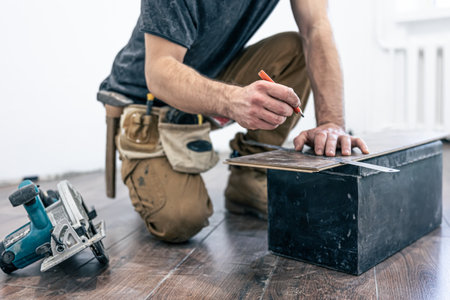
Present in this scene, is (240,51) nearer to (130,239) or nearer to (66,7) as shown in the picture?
(130,239)

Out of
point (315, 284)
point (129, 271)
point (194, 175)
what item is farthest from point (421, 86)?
point (129, 271)

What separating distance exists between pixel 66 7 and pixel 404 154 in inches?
68.9

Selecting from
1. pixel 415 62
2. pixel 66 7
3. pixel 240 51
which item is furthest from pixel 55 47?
pixel 415 62

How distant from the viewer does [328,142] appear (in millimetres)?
958

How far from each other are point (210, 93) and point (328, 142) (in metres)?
0.29

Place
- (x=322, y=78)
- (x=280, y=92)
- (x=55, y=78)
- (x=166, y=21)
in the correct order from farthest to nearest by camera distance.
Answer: (x=55, y=78) → (x=322, y=78) → (x=166, y=21) → (x=280, y=92)

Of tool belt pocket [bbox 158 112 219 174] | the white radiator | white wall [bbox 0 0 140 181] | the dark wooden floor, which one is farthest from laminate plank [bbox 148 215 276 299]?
the white radiator

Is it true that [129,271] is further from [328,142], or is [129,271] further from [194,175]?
[328,142]

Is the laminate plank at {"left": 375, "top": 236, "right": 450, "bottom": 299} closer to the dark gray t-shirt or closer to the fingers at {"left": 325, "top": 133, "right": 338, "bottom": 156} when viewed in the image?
the fingers at {"left": 325, "top": 133, "right": 338, "bottom": 156}

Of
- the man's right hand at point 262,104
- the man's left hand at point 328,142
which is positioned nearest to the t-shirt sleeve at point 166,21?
the man's right hand at point 262,104

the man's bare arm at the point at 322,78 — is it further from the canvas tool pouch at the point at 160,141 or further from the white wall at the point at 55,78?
the white wall at the point at 55,78

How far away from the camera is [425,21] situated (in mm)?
3039

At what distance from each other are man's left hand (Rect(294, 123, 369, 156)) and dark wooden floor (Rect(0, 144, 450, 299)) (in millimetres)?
270

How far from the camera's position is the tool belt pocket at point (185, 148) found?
4.12 ft
